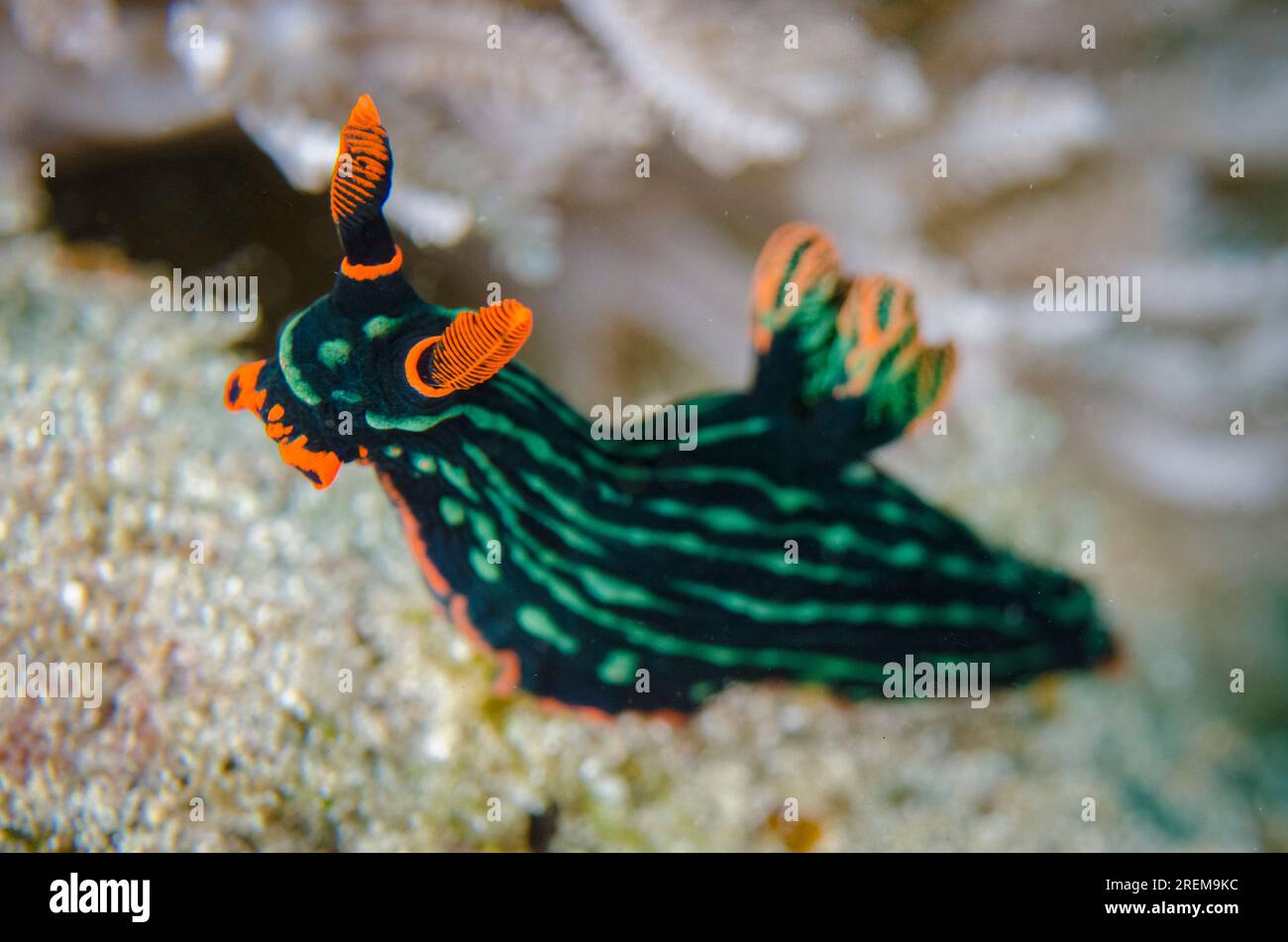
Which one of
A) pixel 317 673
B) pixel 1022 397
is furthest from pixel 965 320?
pixel 317 673

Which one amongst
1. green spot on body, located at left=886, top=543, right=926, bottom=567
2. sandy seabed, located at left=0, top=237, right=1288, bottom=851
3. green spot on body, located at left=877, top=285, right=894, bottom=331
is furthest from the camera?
green spot on body, located at left=886, top=543, right=926, bottom=567

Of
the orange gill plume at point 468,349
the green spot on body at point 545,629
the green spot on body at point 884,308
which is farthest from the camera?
the green spot on body at point 884,308

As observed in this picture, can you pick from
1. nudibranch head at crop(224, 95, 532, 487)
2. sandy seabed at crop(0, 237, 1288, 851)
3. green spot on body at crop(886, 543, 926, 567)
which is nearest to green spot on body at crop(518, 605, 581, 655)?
sandy seabed at crop(0, 237, 1288, 851)

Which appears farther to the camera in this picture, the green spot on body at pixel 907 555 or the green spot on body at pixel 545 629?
the green spot on body at pixel 907 555

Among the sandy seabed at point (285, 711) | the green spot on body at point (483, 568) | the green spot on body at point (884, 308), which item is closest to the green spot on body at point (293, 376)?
the green spot on body at point (483, 568)

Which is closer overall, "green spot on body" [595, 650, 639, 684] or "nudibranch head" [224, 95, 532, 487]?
"nudibranch head" [224, 95, 532, 487]

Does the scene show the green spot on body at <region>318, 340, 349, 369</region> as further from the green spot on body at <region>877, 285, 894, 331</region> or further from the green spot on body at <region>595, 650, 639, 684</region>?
the green spot on body at <region>877, 285, 894, 331</region>

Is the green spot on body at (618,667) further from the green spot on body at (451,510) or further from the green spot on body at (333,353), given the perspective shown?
the green spot on body at (333,353)
